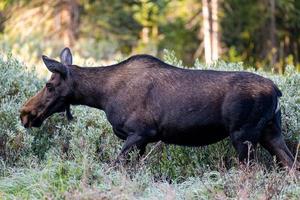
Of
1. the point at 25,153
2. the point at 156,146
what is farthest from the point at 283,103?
the point at 25,153

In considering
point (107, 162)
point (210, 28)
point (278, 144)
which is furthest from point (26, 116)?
point (210, 28)

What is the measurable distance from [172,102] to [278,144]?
1.37 meters

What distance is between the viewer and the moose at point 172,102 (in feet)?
33.3

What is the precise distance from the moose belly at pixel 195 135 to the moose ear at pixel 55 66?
1.49 meters

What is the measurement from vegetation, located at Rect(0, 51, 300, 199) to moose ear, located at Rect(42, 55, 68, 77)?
3.23 ft

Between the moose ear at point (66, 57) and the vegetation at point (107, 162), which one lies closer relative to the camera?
the vegetation at point (107, 162)

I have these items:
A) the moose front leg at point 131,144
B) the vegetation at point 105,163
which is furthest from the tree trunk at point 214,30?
the moose front leg at point 131,144

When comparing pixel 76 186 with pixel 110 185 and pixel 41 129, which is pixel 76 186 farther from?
pixel 41 129

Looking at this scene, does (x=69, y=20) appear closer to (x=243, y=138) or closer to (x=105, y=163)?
(x=105, y=163)

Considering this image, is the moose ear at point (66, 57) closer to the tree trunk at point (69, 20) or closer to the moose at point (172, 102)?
the moose at point (172, 102)

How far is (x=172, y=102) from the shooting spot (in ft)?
34.6

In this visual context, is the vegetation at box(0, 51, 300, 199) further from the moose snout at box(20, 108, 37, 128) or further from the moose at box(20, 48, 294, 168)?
the moose snout at box(20, 108, 37, 128)

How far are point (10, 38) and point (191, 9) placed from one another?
6530mm

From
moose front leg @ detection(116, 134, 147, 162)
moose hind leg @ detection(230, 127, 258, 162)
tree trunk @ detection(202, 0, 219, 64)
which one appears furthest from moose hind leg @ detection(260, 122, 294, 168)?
tree trunk @ detection(202, 0, 219, 64)
